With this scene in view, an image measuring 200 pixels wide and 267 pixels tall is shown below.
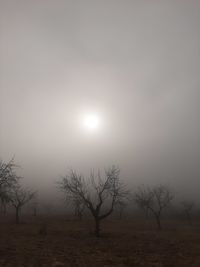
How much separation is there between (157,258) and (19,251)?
12.5 meters

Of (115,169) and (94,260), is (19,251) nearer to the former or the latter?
(94,260)

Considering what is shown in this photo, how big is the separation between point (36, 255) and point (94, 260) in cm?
516

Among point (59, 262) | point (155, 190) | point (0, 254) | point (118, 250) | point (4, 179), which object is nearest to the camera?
point (59, 262)

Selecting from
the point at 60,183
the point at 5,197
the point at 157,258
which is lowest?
the point at 157,258

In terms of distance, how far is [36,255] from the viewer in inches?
1032

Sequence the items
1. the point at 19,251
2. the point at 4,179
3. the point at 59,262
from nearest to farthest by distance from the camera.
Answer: the point at 59,262, the point at 19,251, the point at 4,179

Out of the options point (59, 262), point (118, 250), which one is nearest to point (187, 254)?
point (118, 250)

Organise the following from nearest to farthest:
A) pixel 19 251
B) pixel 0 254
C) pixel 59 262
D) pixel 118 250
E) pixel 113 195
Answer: pixel 59 262, pixel 0 254, pixel 19 251, pixel 118 250, pixel 113 195

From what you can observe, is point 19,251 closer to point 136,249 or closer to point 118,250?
point 118,250

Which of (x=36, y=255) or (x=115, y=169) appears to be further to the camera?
(x=115, y=169)

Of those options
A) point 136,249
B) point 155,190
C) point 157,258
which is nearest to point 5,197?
point 136,249

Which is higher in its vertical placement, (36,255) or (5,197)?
(5,197)

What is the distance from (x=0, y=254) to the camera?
85.9 feet

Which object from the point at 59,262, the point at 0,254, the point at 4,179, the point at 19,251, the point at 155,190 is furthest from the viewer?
the point at 155,190
